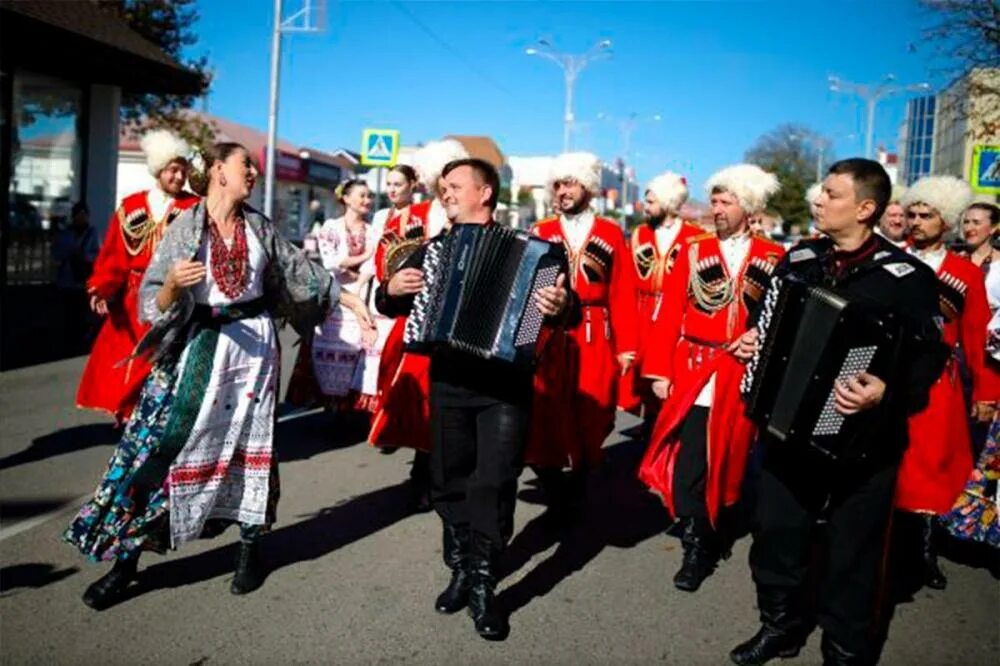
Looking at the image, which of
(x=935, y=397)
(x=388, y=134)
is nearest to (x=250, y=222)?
(x=935, y=397)

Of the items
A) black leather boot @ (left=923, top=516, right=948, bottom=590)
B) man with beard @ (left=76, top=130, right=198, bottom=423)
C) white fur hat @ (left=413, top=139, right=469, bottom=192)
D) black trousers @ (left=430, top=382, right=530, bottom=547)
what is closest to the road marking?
man with beard @ (left=76, top=130, right=198, bottom=423)

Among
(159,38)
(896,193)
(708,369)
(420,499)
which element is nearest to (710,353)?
(708,369)

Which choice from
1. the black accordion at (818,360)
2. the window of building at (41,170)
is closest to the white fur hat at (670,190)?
the black accordion at (818,360)

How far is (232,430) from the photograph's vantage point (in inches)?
167

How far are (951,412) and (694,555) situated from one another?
1.45m

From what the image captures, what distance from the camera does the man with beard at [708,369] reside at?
15.2 ft

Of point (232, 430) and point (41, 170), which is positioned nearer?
point (232, 430)

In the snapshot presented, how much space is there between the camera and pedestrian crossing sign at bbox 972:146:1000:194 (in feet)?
34.4

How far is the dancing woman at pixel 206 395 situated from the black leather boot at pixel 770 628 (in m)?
2.18

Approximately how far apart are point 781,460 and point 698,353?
130 cm

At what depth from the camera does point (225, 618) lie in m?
3.97

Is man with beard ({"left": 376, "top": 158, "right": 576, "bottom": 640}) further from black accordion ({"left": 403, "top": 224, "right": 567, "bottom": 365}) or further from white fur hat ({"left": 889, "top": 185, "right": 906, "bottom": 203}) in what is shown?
white fur hat ({"left": 889, "top": 185, "right": 906, "bottom": 203})

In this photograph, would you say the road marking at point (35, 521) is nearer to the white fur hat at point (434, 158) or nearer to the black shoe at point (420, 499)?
the black shoe at point (420, 499)

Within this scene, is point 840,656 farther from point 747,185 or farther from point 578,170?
point 578,170
